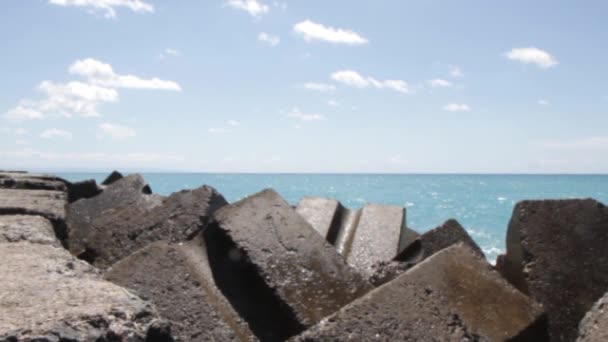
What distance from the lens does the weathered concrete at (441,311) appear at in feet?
6.93

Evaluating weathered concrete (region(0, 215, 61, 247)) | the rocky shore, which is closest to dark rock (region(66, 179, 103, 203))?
the rocky shore

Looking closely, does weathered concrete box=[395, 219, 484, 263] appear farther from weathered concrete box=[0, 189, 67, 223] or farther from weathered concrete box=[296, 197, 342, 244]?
weathered concrete box=[0, 189, 67, 223]

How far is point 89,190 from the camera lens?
565 cm

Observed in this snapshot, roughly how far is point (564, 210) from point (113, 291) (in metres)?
2.40

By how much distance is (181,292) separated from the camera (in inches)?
98.3

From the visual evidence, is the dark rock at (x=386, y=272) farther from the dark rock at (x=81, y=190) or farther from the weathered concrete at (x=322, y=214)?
the dark rock at (x=81, y=190)

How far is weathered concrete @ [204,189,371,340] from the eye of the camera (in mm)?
2590

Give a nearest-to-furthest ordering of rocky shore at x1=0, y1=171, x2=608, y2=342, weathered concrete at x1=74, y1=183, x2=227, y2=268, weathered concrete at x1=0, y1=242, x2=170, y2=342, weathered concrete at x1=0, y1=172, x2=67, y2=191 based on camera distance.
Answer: weathered concrete at x1=0, y1=242, x2=170, y2=342 < rocky shore at x1=0, y1=171, x2=608, y2=342 < weathered concrete at x1=74, y1=183, x2=227, y2=268 < weathered concrete at x1=0, y1=172, x2=67, y2=191

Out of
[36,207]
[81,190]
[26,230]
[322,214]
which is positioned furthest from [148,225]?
[81,190]

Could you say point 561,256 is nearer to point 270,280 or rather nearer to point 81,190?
point 270,280

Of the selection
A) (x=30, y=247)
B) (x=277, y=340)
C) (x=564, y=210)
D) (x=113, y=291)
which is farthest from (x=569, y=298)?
(x=30, y=247)

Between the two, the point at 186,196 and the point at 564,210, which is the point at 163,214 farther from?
the point at 564,210

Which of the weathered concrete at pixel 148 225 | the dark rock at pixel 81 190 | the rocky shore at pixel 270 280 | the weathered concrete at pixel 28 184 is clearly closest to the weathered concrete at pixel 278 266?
the rocky shore at pixel 270 280

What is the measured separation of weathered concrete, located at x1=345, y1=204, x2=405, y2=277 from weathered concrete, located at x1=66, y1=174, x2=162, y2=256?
1.51 m
